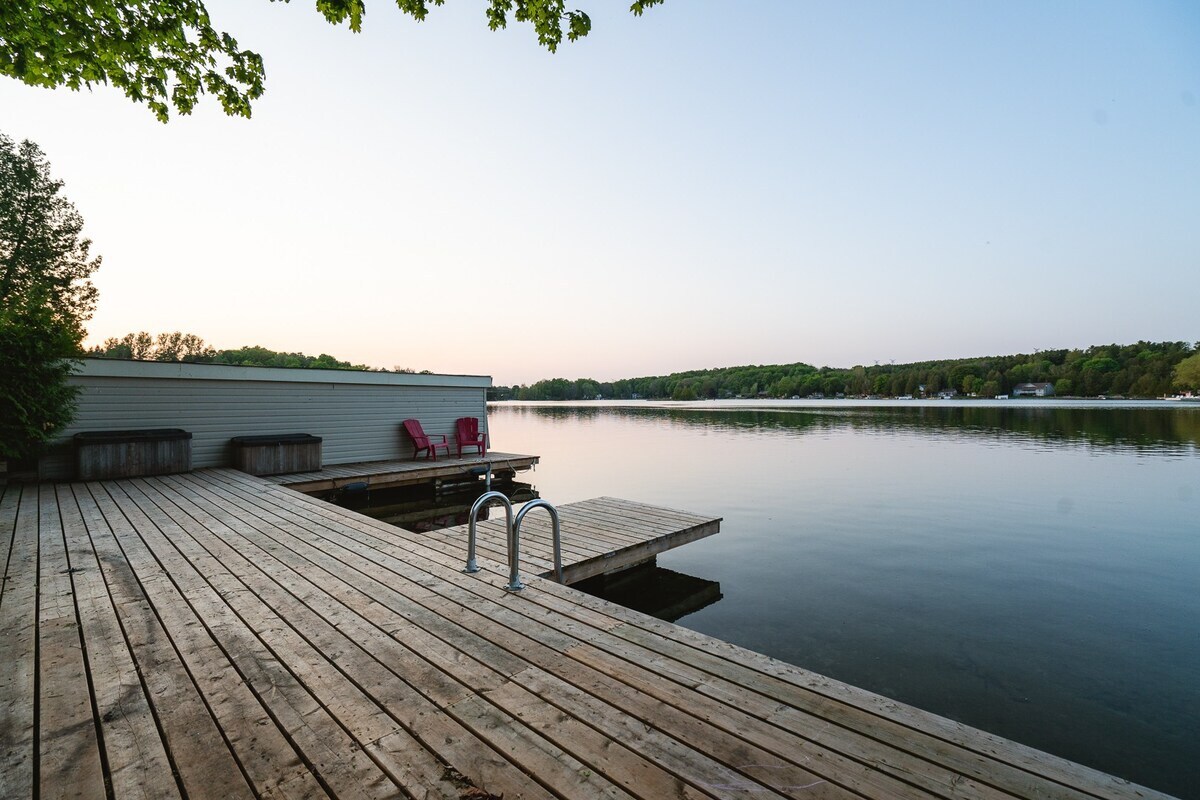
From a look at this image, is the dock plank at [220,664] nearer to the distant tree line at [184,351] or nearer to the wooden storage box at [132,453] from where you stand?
the wooden storage box at [132,453]

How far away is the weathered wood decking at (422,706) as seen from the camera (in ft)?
4.82

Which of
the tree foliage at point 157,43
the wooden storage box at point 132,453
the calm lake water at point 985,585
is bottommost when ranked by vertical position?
the calm lake water at point 985,585

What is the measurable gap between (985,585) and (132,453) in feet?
39.6

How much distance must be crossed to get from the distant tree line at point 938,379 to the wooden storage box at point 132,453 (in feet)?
323

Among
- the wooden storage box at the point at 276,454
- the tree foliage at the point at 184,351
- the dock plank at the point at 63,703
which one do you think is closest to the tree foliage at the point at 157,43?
the dock plank at the point at 63,703

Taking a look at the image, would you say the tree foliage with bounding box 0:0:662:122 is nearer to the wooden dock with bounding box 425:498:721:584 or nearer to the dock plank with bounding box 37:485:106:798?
the dock plank with bounding box 37:485:106:798

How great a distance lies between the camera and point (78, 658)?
7.27 ft

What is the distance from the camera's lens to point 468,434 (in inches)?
492

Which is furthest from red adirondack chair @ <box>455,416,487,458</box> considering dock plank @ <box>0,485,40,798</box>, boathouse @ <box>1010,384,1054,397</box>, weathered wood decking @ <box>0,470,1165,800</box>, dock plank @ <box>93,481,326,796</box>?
boathouse @ <box>1010,384,1054,397</box>

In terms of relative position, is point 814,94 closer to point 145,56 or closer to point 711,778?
point 145,56

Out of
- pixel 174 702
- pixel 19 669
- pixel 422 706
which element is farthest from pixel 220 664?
pixel 422 706

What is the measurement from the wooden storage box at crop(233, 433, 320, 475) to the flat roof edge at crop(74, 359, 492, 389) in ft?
3.83

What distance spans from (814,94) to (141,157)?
17858 millimetres

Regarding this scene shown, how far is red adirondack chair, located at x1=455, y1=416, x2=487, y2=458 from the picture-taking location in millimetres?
12414
